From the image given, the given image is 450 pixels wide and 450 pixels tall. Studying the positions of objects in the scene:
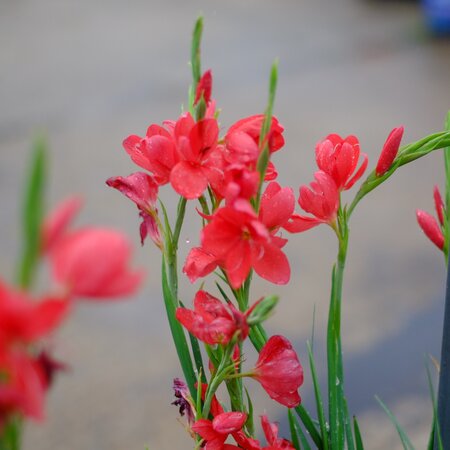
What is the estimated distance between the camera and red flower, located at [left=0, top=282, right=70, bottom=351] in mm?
278

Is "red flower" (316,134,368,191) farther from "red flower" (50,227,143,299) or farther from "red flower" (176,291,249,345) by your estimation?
"red flower" (50,227,143,299)

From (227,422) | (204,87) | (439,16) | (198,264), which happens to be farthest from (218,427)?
(439,16)

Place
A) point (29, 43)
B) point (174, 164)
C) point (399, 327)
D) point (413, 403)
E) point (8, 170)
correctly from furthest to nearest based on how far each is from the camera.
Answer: point (29, 43) < point (8, 170) < point (399, 327) < point (413, 403) < point (174, 164)

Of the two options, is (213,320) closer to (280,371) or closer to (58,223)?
(280,371)

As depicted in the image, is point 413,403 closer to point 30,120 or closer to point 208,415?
point 208,415

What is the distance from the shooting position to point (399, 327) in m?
2.25

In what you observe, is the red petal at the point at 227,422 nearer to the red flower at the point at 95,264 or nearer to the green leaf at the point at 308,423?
the green leaf at the point at 308,423

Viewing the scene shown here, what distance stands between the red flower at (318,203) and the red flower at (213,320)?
9 cm

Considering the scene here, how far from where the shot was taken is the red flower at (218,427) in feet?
1.82

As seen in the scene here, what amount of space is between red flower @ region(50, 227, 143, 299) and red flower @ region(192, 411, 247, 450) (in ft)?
0.88

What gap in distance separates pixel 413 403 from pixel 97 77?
276 cm

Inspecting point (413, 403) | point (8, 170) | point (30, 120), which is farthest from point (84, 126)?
point (413, 403)

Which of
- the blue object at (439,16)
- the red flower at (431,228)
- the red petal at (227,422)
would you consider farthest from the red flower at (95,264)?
the blue object at (439,16)

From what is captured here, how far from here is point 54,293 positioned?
29 cm
